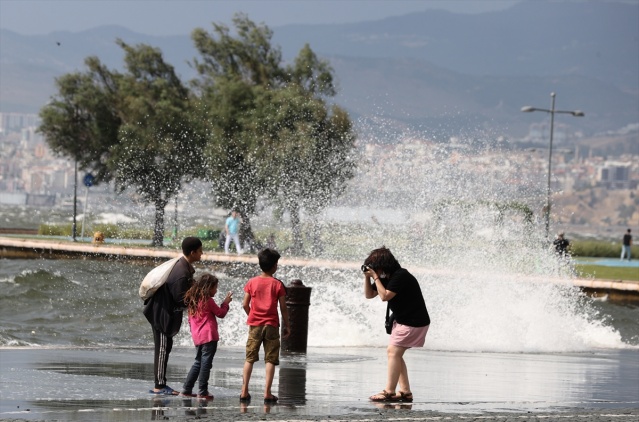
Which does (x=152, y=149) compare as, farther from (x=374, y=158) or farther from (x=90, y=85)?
(x=374, y=158)

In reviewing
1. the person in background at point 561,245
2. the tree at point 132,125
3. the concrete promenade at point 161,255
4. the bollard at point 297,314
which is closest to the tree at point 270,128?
the tree at point 132,125

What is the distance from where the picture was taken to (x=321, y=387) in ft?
45.3

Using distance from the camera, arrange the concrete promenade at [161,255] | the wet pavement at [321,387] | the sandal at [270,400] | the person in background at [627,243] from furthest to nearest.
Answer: the person in background at [627,243]
the concrete promenade at [161,255]
the sandal at [270,400]
the wet pavement at [321,387]

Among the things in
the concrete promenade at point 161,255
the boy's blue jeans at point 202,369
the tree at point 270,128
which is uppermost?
the tree at point 270,128

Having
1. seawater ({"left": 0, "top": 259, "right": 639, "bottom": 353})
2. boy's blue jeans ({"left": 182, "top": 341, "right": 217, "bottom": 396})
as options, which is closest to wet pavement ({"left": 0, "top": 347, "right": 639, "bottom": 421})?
boy's blue jeans ({"left": 182, "top": 341, "right": 217, "bottom": 396})

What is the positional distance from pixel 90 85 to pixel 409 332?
60282 millimetres

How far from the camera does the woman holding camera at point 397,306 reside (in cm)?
1271

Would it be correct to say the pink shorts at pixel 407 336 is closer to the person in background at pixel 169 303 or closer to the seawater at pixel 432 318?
the person in background at pixel 169 303

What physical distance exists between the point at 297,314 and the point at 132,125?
51.7 metres

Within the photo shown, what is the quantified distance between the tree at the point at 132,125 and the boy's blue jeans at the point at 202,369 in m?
54.1

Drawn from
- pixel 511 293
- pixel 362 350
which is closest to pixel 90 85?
pixel 511 293

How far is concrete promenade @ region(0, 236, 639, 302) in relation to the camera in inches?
1464

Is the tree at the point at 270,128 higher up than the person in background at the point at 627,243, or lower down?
higher up

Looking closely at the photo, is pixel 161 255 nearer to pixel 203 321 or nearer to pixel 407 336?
pixel 407 336
